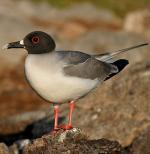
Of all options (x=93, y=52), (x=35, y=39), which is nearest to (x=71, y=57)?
(x=35, y=39)

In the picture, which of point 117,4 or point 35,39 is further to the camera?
point 117,4

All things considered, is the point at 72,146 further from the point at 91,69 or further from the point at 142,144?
the point at 142,144

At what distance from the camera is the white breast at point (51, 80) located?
46.4 feet

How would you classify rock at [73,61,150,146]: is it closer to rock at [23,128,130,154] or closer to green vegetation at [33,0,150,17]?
A: rock at [23,128,130,154]

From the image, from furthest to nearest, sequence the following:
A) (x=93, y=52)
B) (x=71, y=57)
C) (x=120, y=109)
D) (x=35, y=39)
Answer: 1. (x=93, y=52)
2. (x=120, y=109)
3. (x=35, y=39)
4. (x=71, y=57)

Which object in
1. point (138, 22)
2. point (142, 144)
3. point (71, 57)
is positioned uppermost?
point (71, 57)

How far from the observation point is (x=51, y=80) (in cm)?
1416

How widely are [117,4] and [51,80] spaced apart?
4344cm

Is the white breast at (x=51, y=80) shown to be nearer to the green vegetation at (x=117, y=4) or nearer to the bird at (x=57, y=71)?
the bird at (x=57, y=71)

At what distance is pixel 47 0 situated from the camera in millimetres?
57000

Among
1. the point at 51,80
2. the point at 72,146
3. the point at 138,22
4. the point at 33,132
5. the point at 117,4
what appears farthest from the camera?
the point at 117,4

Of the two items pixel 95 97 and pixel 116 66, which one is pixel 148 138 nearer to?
pixel 116 66

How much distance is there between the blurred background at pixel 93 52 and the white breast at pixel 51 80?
4271 mm

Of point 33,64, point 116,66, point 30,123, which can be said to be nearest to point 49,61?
point 33,64
